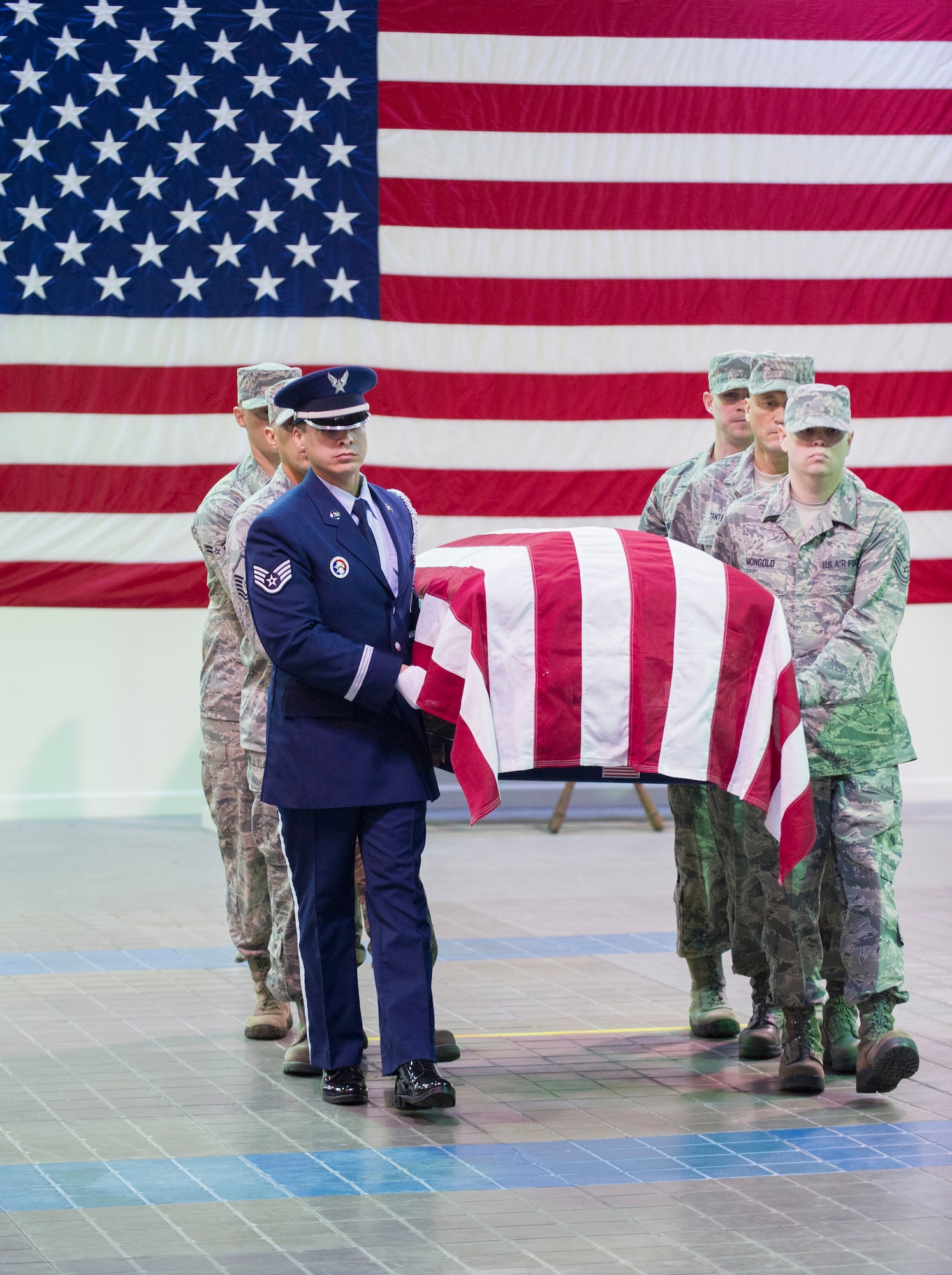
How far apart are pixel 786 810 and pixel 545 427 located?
6.01 metres

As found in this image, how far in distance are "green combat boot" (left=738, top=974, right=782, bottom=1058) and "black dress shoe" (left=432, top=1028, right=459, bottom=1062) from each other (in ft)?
2.60

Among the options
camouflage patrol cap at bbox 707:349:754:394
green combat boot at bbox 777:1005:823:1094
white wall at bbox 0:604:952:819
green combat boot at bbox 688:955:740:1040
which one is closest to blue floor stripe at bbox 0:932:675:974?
green combat boot at bbox 688:955:740:1040

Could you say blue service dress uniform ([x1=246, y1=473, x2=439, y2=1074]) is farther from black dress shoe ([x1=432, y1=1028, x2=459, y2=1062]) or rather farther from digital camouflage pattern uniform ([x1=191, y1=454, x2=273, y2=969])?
digital camouflage pattern uniform ([x1=191, y1=454, x2=273, y2=969])

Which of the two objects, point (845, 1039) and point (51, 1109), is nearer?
point (51, 1109)

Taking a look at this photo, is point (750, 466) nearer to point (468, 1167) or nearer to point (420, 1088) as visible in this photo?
point (420, 1088)

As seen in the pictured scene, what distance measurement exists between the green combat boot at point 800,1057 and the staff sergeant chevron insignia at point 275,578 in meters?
1.69

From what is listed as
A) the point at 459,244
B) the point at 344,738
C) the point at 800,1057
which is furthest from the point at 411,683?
the point at 459,244

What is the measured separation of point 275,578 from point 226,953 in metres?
2.64

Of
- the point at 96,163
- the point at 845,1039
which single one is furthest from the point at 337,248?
the point at 845,1039

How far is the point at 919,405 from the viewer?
10.7m

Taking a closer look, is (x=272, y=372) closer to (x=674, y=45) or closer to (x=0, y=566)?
(x=0, y=566)

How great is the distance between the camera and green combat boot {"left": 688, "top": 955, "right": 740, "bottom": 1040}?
18.3ft

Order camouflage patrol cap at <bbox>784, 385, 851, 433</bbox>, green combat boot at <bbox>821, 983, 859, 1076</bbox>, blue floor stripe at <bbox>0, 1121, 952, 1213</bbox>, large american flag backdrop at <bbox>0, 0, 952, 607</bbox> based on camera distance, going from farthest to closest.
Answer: large american flag backdrop at <bbox>0, 0, 952, 607</bbox> < green combat boot at <bbox>821, 983, 859, 1076</bbox> < camouflage patrol cap at <bbox>784, 385, 851, 433</bbox> < blue floor stripe at <bbox>0, 1121, 952, 1213</bbox>

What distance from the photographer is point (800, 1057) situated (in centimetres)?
492
